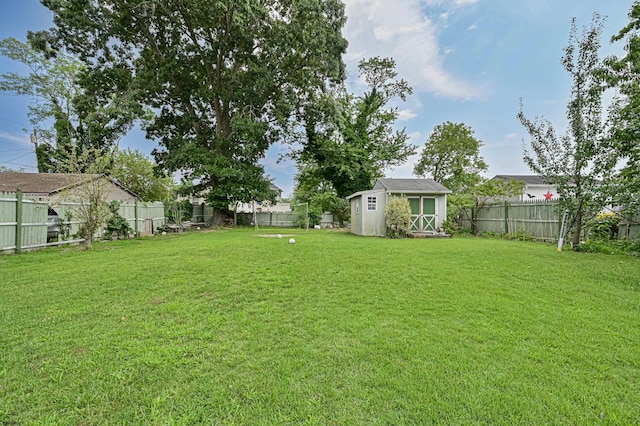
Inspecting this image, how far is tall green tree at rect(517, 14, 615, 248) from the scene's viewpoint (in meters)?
8.20

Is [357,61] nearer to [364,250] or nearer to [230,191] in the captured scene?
[230,191]

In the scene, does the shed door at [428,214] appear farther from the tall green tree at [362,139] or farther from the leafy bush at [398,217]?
the tall green tree at [362,139]

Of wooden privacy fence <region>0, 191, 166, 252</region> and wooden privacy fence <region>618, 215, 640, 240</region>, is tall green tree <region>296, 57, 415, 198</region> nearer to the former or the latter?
wooden privacy fence <region>618, 215, 640, 240</region>

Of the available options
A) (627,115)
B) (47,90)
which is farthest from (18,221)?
(47,90)

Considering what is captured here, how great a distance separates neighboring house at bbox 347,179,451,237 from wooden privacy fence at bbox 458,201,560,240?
2.28 meters

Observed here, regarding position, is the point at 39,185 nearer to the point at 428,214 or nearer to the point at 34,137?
the point at 34,137

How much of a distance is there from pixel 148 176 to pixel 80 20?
9.96 metres

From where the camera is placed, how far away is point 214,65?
57.6 feet

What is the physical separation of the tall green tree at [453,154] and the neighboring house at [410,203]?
1019cm

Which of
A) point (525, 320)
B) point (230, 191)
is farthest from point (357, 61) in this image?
point (525, 320)

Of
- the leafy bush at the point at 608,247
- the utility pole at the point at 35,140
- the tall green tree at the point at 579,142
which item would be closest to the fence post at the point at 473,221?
the tall green tree at the point at 579,142

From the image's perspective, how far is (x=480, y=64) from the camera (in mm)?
12414

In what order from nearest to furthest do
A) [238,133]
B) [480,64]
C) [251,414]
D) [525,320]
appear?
1. [251,414]
2. [525,320]
3. [480,64]
4. [238,133]

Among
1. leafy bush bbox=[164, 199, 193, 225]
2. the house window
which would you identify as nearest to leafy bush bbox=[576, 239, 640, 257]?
the house window
